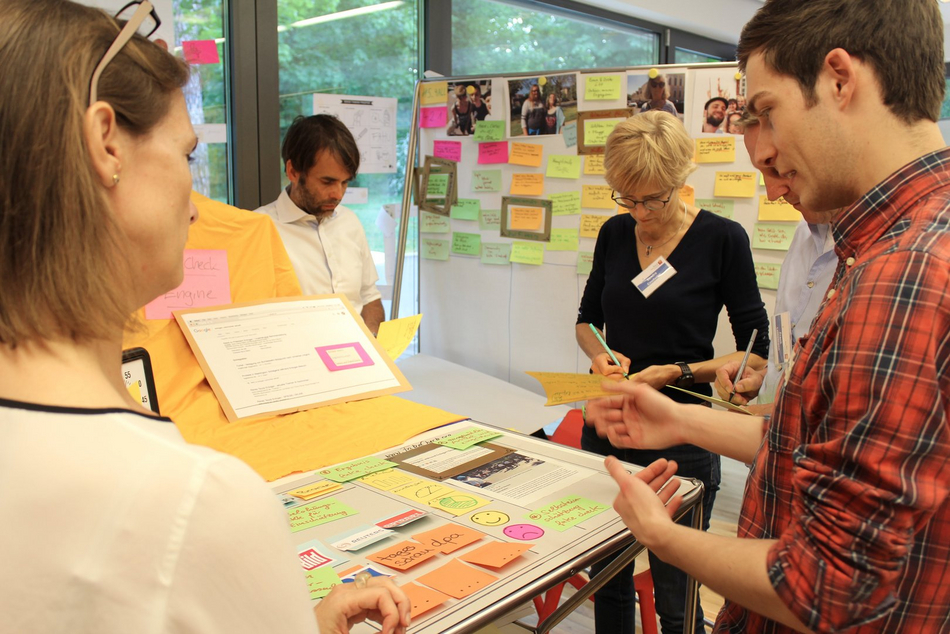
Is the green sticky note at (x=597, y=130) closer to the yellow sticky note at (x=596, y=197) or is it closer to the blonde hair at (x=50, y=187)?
the yellow sticky note at (x=596, y=197)

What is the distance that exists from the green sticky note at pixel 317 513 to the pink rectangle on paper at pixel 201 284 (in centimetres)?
67

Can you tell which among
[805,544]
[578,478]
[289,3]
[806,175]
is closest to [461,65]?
[289,3]

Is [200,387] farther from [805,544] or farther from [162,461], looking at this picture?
[805,544]

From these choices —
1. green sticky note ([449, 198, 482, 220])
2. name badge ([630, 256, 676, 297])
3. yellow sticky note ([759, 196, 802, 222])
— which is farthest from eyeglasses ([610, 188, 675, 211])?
green sticky note ([449, 198, 482, 220])

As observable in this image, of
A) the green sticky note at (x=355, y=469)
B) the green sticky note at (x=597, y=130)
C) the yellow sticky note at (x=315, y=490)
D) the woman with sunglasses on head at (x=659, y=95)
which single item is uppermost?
the woman with sunglasses on head at (x=659, y=95)

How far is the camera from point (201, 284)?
5.76 ft

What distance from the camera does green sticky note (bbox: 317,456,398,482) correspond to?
1416 mm

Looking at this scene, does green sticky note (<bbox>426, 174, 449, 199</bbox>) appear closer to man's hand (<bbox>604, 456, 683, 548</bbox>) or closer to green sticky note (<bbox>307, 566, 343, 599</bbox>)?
man's hand (<bbox>604, 456, 683, 548</bbox>)

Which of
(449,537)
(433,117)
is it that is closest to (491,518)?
(449,537)

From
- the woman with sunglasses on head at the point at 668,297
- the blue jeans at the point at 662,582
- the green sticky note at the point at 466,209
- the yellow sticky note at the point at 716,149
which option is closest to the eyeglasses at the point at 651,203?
the woman with sunglasses on head at the point at 668,297

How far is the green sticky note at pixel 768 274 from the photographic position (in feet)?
9.04

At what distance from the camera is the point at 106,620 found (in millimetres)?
530

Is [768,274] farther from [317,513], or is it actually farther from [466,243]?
[317,513]

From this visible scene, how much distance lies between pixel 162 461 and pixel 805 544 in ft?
2.15
